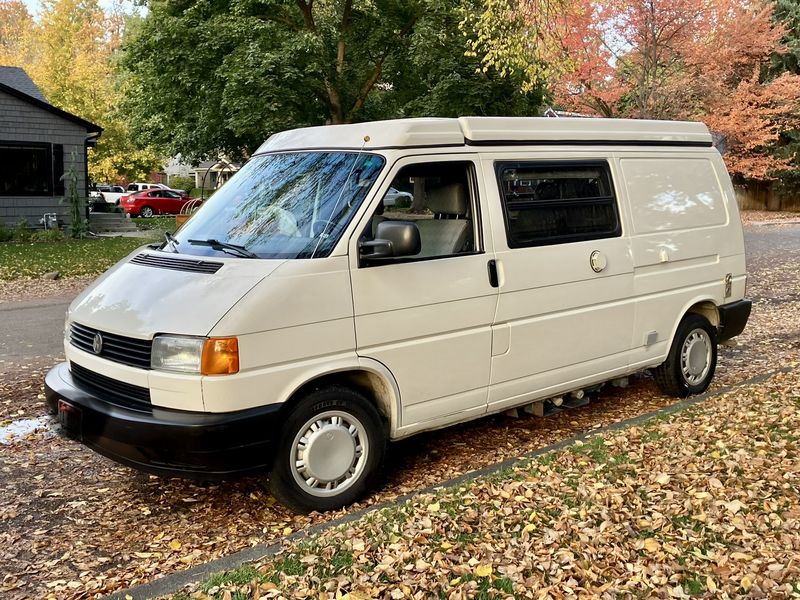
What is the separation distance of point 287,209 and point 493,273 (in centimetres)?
142

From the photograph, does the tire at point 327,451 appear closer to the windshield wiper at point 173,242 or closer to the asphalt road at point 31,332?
the windshield wiper at point 173,242

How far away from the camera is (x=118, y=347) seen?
4.16 meters

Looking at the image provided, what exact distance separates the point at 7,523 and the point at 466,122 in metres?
3.74

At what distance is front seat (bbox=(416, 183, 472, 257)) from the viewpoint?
497cm

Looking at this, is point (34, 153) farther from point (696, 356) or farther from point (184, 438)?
point (184, 438)

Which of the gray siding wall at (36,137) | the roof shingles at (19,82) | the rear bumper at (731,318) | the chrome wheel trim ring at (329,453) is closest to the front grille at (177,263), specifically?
the chrome wheel trim ring at (329,453)

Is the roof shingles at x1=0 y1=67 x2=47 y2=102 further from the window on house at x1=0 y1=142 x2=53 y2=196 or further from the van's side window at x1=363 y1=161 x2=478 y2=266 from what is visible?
the van's side window at x1=363 y1=161 x2=478 y2=266

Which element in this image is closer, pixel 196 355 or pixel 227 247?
pixel 196 355

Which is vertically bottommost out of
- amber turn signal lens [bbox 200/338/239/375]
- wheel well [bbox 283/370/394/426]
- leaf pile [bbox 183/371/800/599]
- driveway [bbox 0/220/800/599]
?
driveway [bbox 0/220/800/599]

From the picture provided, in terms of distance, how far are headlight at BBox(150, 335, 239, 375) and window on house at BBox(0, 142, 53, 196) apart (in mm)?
21196

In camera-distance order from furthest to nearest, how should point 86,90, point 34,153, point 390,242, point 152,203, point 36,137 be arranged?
point 152,203, point 86,90, point 34,153, point 36,137, point 390,242

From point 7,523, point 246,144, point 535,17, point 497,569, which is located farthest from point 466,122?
point 246,144

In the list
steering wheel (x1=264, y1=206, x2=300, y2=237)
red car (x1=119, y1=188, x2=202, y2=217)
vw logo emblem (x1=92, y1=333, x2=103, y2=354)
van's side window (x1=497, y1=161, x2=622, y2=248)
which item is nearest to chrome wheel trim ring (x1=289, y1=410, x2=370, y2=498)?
steering wheel (x1=264, y1=206, x2=300, y2=237)

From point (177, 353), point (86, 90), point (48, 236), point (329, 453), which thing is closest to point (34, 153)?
point (48, 236)
